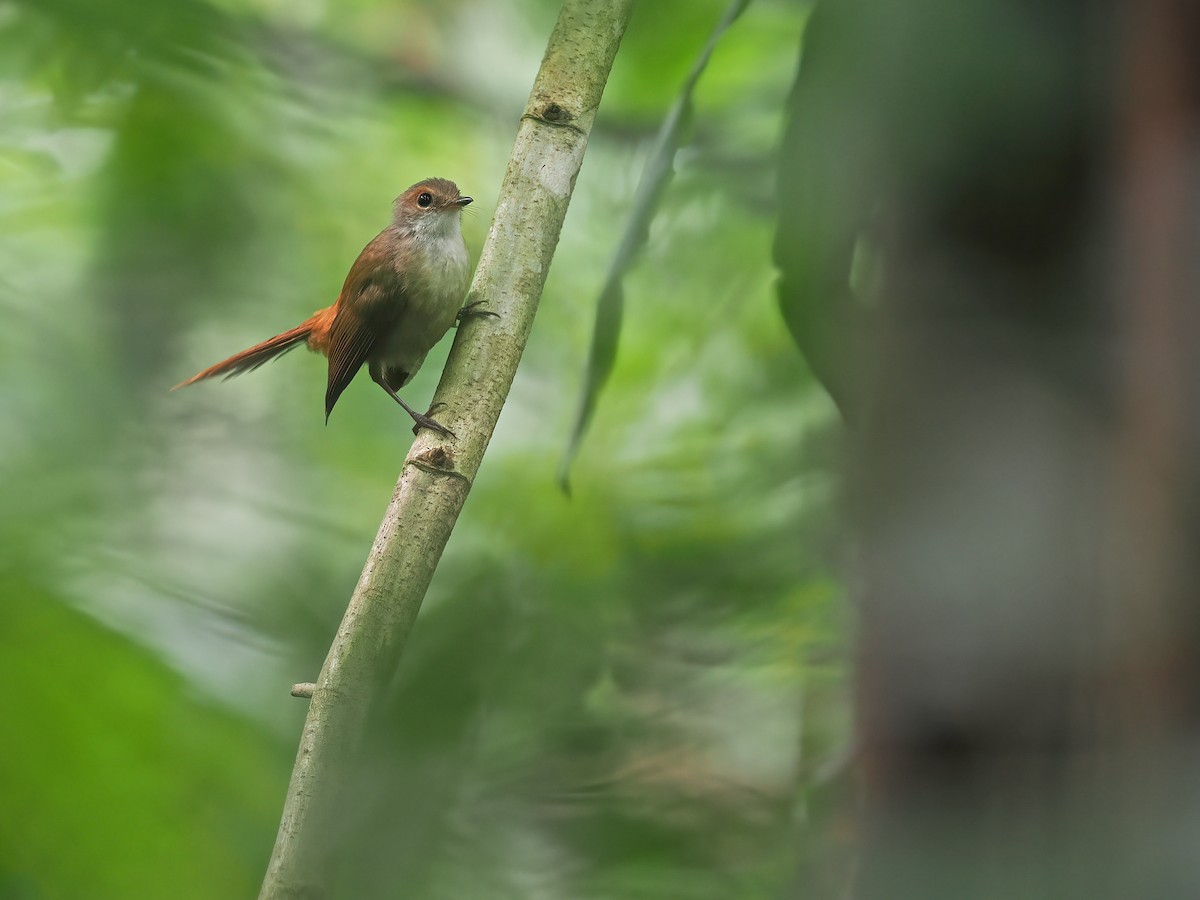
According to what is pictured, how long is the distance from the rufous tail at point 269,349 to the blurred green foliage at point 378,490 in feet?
0.35

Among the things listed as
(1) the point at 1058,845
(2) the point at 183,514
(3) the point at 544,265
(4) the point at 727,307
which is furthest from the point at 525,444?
(1) the point at 1058,845

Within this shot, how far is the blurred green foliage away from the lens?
3.06 ft

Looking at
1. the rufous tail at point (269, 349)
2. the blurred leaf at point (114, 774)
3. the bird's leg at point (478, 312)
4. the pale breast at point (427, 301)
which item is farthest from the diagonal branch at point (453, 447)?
the rufous tail at point (269, 349)

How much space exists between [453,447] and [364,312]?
107 centimetres

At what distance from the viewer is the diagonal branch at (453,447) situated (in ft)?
2.71

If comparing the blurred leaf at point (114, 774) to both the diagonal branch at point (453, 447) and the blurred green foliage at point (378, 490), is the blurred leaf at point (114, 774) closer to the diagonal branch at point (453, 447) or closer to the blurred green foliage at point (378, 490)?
the blurred green foliage at point (378, 490)

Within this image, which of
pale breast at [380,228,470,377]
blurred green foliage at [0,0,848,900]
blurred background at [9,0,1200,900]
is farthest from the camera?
pale breast at [380,228,470,377]

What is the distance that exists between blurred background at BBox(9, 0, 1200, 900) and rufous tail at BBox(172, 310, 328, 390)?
11cm

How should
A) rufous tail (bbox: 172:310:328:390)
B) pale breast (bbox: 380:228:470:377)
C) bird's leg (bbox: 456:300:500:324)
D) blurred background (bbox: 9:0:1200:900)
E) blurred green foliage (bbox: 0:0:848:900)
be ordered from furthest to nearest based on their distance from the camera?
rufous tail (bbox: 172:310:328:390)
pale breast (bbox: 380:228:470:377)
bird's leg (bbox: 456:300:500:324)
blurred green foliage (bbox: 0:0:848:900)
blurred background (bbox: 9:0:1200:900)

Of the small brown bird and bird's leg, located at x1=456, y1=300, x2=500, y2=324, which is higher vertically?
the small brown bird

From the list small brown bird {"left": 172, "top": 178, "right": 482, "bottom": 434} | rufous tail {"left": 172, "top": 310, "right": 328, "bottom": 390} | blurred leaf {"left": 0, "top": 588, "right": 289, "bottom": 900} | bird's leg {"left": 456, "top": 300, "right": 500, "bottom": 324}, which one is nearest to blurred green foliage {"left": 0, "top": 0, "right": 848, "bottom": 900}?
blurred leaf {"left": 0, "top": 588, "right": 289, "bottom": 900}

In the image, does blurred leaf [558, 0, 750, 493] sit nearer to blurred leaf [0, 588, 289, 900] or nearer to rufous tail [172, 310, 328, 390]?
blurred leaf [0, 588, 289, 900]

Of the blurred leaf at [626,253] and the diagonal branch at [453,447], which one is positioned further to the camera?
the blurred leaf at [626,253]

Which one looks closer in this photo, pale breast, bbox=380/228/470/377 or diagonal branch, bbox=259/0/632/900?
diagonal branch, bbox=259/0/632/900
